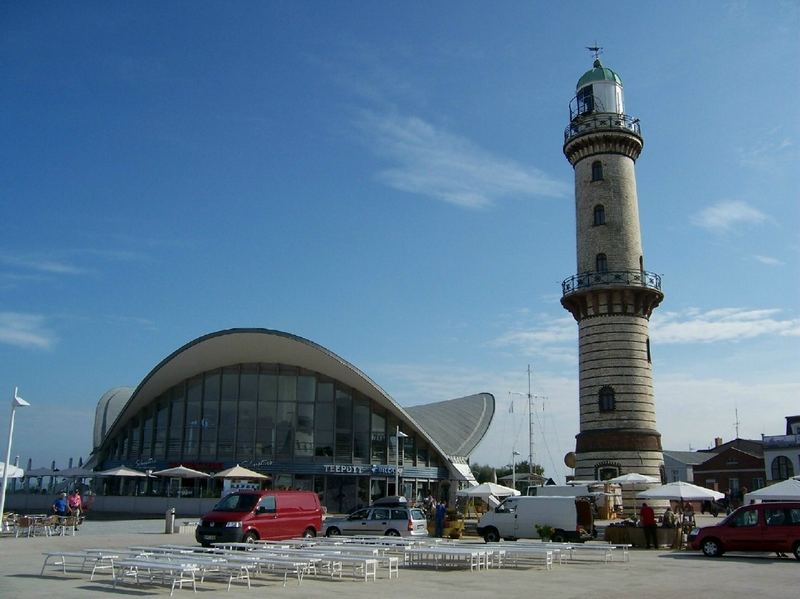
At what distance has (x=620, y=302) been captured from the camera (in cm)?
3362

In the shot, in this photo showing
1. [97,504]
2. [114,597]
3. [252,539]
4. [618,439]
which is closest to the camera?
[114,597]

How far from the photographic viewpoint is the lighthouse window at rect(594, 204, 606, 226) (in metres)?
34.9

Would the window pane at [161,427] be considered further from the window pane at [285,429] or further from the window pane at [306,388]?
the window pane at [306,388]

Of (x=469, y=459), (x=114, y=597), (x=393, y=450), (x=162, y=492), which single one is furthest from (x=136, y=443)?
(x=114, y=597)

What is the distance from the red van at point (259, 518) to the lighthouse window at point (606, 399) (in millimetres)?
14931

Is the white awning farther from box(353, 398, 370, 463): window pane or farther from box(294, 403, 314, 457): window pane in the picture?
box(294, 403, 314, 457): window pane

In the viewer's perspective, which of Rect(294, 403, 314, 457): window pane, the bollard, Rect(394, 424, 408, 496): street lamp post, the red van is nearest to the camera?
the red van

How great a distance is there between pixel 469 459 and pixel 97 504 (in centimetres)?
2200

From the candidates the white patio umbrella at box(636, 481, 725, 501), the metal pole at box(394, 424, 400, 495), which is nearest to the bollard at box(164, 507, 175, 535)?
the metal pole at box(394, 424, 400, 495)

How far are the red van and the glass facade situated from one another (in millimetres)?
18623

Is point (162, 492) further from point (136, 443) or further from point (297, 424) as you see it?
point (297, 424)

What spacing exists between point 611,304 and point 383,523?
1512cm

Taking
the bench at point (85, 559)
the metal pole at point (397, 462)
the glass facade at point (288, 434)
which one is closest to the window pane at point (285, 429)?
the glass facade at point (288, 434)

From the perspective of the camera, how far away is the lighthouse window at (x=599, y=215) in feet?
115
